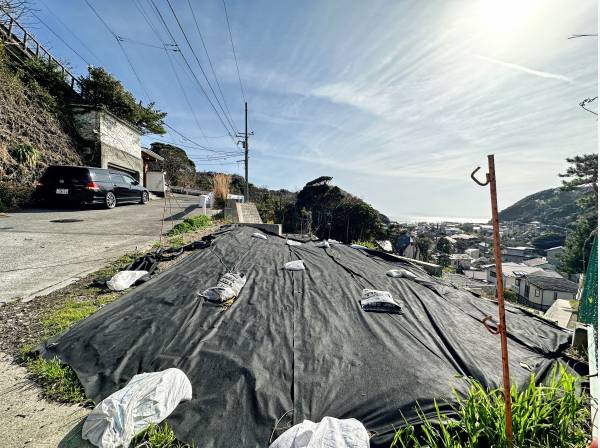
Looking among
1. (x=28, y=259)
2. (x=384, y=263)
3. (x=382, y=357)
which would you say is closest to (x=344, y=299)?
(x=382, y=357)

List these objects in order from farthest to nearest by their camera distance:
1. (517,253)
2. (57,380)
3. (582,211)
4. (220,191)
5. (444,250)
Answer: (517,253) < (444,250) < (582,211) < (220,191) < (57,380)

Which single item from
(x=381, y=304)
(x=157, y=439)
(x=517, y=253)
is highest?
(x=381, y=304)

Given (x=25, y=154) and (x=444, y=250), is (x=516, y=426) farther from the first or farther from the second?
(x=444, y=250)

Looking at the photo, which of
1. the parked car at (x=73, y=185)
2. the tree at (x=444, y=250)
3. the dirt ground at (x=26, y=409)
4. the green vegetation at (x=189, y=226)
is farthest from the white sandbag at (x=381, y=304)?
the tree at (x=444, y=250)

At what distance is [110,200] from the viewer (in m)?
8.94

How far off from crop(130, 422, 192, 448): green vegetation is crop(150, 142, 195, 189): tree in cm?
2350

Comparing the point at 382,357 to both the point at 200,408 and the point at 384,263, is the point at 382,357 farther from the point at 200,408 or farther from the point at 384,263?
the point at 384,263

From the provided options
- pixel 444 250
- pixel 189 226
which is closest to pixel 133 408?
pixel 189 226

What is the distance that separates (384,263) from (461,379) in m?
3.77

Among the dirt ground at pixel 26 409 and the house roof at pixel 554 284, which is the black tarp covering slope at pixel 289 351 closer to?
the dirt ground at pixel 26 409

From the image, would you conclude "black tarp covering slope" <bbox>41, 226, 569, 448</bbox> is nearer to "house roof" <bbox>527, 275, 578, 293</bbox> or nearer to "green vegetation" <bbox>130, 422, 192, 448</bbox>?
"green vegetation" <bbox>130, 422, 192, 448</bbox>

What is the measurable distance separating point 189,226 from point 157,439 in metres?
6.18

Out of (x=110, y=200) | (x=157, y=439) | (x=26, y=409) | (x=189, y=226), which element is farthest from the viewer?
(x=110, y=200)

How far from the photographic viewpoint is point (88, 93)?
12.9 meters
